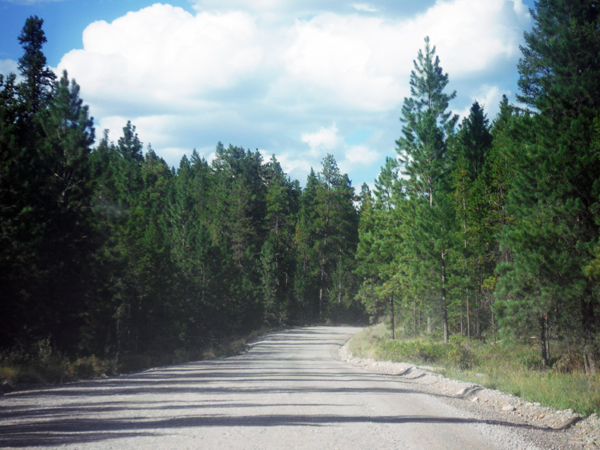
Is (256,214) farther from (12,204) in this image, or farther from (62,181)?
(12,204)

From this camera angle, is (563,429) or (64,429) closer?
(64,429)

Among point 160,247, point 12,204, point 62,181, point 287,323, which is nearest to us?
point 12,204

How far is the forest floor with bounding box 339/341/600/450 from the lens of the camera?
23.5ft

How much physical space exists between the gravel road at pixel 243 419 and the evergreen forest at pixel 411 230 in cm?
898

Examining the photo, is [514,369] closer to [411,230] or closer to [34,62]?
[411,230]

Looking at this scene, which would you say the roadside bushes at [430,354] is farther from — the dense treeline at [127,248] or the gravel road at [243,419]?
the dense treeline at [127,248]

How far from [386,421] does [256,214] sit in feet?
199

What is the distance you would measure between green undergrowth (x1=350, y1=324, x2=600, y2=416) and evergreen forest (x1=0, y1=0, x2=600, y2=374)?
1.19m

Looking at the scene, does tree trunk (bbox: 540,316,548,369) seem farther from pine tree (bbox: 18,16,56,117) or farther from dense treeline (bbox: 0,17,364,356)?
pine tree (bbox: 18,16,56,117)

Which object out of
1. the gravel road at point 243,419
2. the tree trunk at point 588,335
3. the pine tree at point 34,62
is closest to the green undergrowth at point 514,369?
the tree trunk at point 588,335

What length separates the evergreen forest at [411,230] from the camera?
1666cm

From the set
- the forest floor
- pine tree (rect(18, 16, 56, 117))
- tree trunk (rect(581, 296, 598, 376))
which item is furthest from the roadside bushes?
pine tree (rect(18, 16, 56, 117))

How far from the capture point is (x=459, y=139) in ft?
119

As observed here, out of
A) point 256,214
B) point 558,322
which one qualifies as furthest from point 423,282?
point 256,214
